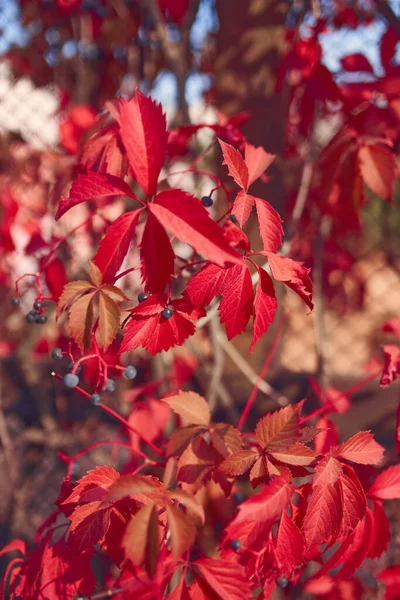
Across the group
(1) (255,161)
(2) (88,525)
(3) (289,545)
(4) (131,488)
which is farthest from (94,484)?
(1) (255,161)

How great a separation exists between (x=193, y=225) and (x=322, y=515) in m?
0.38

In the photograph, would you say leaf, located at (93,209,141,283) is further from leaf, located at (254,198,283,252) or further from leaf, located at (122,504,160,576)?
leaf, located at (122,504,160,576)

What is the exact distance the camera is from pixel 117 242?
22.7 inches

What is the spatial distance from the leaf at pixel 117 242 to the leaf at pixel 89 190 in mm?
28

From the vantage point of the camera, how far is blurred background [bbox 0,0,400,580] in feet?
3.72

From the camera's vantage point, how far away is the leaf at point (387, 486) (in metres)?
0.69

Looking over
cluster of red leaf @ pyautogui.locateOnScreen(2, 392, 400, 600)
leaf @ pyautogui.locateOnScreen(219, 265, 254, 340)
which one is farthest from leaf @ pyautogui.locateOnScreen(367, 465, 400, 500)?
leaf @ pyautogui.locateOnScreen(219, 265, 254, 340)

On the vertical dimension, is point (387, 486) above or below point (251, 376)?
above

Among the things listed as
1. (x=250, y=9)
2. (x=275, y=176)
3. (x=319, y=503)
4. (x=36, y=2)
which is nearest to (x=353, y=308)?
(x=275, y=176)

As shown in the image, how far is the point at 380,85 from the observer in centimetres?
98

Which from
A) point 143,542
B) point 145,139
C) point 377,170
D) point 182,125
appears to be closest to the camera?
point 143,542

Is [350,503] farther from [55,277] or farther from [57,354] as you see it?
[55,277]

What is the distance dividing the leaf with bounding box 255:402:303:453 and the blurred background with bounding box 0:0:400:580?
525 mm

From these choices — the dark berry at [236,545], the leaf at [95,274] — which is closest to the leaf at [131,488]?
the dark berry at [236,545]
